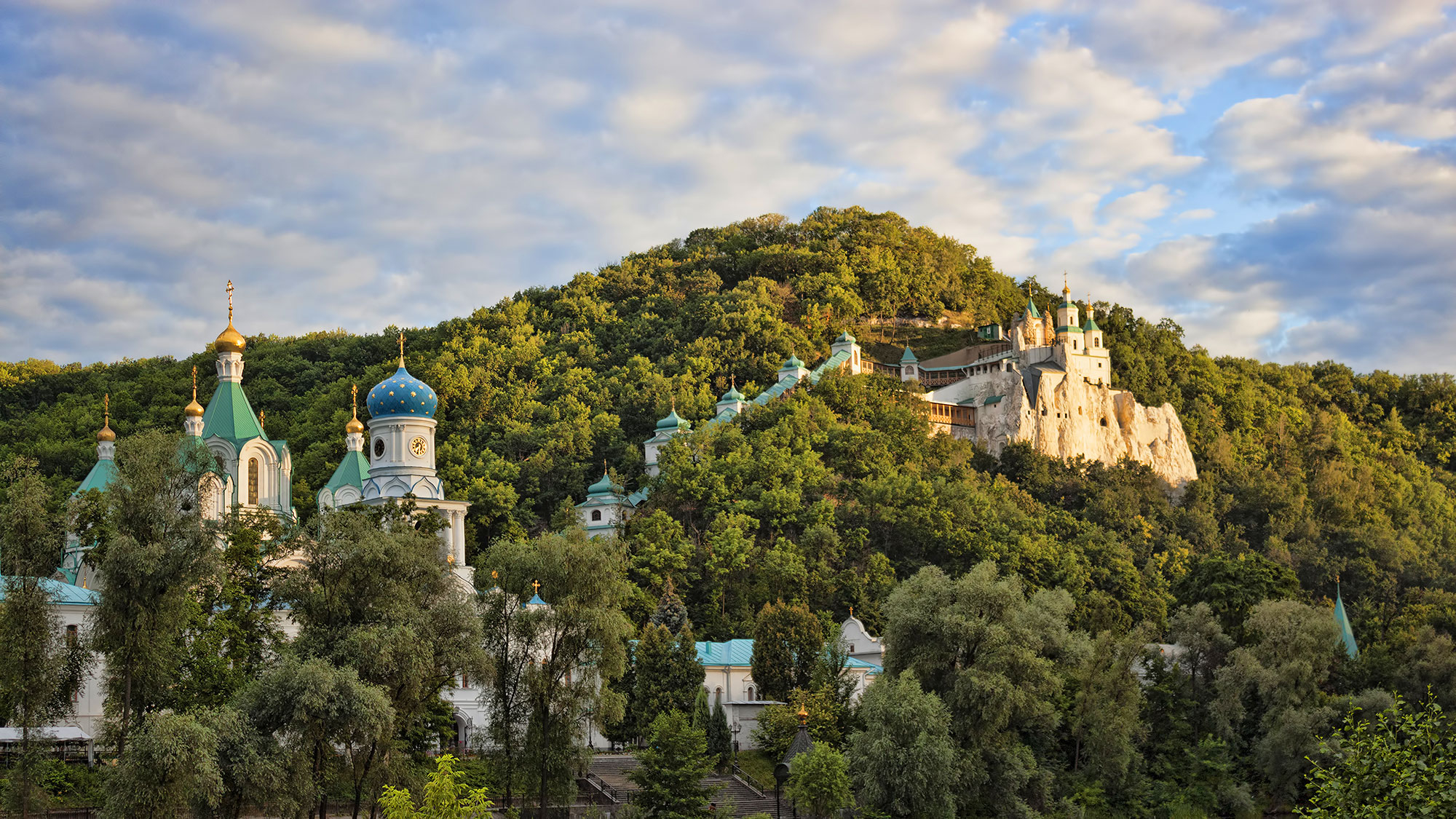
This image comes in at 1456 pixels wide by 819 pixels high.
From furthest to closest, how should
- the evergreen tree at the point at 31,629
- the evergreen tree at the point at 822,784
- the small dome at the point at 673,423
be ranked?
the small dome at the point at 673,423 < the evergreen tree at the point at 822,784 < the evergreen tree at the point at 31,629

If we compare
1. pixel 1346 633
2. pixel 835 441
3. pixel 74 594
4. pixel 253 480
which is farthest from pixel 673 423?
pixel 74 594

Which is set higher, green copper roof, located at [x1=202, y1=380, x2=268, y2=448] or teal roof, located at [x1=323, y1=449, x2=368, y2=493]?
green copper roof, located at [x1=202, y1=380, x2=268, y2=448]

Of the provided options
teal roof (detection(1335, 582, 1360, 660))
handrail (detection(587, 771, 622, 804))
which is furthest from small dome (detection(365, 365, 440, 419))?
teal roof (detection(1335, 582, 1360, 660))

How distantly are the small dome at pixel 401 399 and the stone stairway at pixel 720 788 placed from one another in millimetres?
13460

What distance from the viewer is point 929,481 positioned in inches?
2571

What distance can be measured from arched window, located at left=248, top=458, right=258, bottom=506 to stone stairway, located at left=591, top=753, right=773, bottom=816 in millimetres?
13571

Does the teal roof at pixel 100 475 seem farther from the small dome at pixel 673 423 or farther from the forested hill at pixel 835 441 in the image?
the small dome at pixel 673 423

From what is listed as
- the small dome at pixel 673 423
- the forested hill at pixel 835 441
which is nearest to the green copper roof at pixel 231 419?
the forested hill at pixel 835 441

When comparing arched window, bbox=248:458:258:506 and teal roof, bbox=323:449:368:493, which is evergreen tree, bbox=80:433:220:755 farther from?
teal roof, bbox=323:449:368:493

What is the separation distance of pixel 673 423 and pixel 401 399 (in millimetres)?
22134

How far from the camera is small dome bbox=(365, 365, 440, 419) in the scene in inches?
1989

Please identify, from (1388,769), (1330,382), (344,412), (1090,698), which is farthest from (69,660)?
(1330,382)

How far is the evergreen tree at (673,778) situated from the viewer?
114 feet

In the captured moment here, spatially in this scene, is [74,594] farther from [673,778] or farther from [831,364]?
[831,364]
